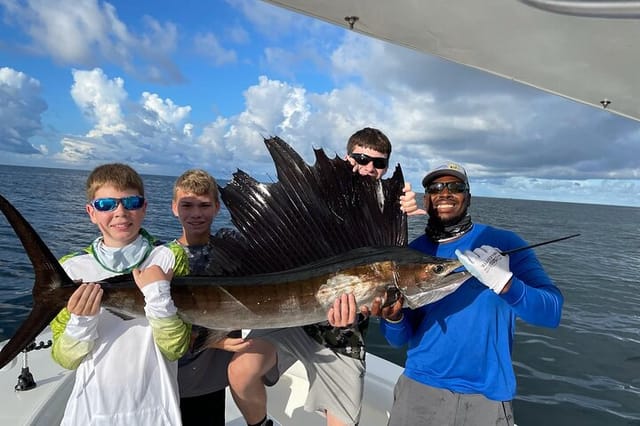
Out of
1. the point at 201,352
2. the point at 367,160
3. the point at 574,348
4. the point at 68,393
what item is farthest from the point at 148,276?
the point at 574,348

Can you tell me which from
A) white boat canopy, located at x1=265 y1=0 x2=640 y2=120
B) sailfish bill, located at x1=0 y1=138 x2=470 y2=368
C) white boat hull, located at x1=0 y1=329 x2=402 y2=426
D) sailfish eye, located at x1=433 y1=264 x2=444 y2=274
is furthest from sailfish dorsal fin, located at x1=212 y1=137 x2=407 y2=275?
white boat hull, located at x1=0 y1=329 x2=402 y2=426

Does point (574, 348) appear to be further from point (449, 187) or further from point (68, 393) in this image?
point (68, 393)

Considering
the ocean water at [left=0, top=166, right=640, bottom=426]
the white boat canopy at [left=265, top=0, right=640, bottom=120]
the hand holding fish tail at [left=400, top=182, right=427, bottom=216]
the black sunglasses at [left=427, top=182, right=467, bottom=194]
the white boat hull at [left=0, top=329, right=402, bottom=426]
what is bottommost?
the ocean water at [left=0, top=166, right=640, bottom=426]

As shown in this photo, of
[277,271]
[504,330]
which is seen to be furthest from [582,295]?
[277,271]

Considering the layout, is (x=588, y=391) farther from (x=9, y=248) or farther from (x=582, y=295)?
(x=9, y=248)

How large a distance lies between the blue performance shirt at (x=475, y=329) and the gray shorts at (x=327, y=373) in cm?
29

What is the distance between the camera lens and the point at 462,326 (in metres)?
1.95

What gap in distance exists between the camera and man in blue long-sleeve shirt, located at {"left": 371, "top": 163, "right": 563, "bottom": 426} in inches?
71.6

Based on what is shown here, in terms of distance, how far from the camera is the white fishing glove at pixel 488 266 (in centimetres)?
156

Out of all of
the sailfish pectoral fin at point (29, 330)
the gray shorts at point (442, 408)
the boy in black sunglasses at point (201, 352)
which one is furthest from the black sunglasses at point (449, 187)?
the sailfish pectoral fin at point (29, 330)

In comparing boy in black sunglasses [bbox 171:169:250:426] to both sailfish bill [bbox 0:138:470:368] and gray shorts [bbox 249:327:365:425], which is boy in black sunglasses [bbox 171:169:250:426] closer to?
gray shorts [bbox 249:327:365:425]

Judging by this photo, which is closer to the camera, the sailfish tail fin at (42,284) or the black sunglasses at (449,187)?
the sailfish tail fin at (42,284)

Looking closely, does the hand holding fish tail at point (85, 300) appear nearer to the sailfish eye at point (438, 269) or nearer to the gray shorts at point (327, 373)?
the gray shorts at point (327, 373)

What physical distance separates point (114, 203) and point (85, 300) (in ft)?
1.29
